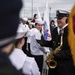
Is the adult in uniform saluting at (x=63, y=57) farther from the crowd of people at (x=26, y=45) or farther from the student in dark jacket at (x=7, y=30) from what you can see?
the student in dark jacket at (x=7, y=30)

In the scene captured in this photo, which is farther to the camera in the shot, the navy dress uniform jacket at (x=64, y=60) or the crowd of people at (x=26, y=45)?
the navy dress uniform jacket at (x=64, y=60)

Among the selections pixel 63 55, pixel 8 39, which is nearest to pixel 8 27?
pixel 8 39

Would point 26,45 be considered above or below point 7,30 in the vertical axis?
below

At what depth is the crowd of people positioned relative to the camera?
108 centimetres

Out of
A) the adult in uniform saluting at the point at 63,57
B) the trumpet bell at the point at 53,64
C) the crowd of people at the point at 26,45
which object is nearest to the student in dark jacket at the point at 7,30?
the crowd of people at the point at 26,45

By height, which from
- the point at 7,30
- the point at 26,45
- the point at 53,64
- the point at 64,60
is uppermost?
the point at 7,30

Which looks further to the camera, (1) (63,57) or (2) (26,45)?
(2) (26,45)

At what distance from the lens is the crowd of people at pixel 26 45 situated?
1.08m

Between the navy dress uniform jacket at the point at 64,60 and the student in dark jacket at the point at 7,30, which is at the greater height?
the student in dark jacket at the point at 7,30

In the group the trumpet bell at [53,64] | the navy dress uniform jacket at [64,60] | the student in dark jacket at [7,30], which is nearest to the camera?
the student in dark jacket at [7,30]

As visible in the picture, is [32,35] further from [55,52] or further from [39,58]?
[55,52]

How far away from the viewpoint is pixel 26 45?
9078 millimetres

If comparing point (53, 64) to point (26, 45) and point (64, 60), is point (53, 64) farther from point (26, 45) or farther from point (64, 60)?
point (26, 45)

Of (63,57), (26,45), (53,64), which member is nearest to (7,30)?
(63,57)
